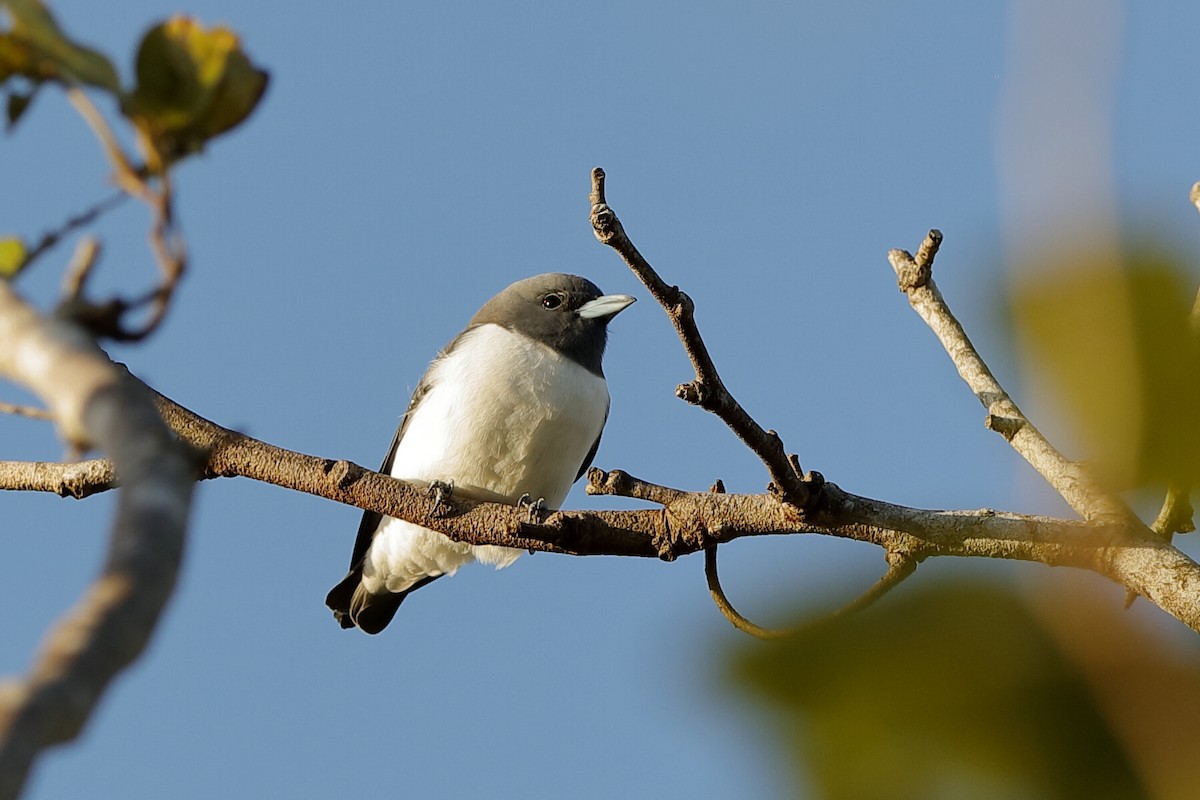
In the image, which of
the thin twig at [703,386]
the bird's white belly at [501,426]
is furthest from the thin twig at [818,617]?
the bird's white belly at [501,426]

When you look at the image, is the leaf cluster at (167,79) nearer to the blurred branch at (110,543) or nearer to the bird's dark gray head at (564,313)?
the blurred branch at (110,543)

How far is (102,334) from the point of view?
1830 millimetres

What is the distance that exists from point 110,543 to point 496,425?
17.4 ft

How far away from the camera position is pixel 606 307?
7.29 m

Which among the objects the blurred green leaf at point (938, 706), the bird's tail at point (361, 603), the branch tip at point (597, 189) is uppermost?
the branch tip at point (597, 189)

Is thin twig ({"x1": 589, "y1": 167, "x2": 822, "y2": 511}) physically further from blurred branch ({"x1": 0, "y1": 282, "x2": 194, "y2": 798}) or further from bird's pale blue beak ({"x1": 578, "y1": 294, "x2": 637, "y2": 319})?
bird's pale blue beak ({"x1": 578, "y1": 294, "x2": 637, "y2": 319})

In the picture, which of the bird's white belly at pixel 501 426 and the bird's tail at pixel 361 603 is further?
the bird's tail at pixel 361 603

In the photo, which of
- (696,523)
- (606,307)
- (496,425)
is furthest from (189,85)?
(606,307)

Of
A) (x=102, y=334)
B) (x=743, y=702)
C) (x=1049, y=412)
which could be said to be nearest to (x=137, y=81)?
(x=102, y=334)

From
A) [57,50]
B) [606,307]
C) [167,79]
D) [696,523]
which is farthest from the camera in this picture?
[606,307]

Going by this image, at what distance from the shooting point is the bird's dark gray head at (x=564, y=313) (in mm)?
Result: 7242

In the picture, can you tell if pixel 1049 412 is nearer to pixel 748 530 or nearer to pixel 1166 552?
pixel 1166 552

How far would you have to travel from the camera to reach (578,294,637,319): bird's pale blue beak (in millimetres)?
7256

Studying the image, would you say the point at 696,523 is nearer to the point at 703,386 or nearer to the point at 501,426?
the point at 703,386
